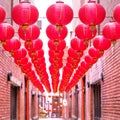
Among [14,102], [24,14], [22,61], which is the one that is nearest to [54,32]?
[24,14]

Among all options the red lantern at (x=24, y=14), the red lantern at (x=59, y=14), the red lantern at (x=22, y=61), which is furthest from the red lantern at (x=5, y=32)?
the red lantern at (x=22, y=61)

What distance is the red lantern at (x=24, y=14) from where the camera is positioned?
8.72 m

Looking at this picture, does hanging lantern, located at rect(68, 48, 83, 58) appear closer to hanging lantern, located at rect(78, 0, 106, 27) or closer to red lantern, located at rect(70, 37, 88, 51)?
red lantern, located at rect(70, 37, 88, 51)

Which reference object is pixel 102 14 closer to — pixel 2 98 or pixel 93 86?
pixel 2 98

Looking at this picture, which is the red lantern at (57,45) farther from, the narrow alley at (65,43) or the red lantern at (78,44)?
the red lantern at (78,44)

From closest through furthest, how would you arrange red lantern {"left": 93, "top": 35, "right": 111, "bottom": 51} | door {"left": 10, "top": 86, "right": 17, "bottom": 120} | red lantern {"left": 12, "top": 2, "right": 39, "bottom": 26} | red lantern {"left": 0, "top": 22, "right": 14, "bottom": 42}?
red lantern {"left": 12, "top": 2, "right": 39, "bottom": 26} → red lantern {"left": 0, "top": 22, "right": 14, "bottom": 42} → red lantern {"left": 93, "top": 35, "right": 111, "bottom": 51} → door {"left": 10, "top": 86, "right": 17, "bottom": 120}

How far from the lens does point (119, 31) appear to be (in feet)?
31.4

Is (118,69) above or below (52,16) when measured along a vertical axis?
below

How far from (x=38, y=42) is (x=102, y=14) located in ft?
14.5

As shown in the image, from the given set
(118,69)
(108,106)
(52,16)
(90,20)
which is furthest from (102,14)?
(108,106)

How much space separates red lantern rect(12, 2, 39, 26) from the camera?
8719 millimetres

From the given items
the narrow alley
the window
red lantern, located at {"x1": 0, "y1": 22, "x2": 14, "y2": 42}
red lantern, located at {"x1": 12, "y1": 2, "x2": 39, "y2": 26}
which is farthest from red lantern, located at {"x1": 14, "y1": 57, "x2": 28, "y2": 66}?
the window

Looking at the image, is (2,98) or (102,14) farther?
(2,98)

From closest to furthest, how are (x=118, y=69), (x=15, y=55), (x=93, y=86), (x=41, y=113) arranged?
(x=118, y=69) → (x=15, y=55) → (x=93, y=86) → (x=41, y=113)
